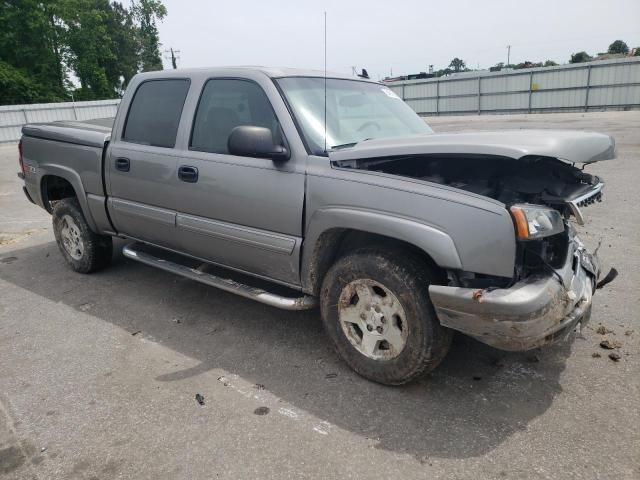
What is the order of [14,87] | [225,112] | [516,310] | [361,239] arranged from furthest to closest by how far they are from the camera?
[14,87] < [225,112] < [361,239] < [516,310]

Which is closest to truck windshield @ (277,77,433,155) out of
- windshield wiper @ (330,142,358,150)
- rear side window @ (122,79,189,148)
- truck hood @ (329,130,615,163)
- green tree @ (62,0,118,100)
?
windshield wiper @ (330,142,358,150)

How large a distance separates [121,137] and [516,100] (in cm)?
2917

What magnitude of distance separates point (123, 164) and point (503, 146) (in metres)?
3.21

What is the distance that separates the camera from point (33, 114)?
1069 inches

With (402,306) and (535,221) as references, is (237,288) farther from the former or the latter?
(535,221)

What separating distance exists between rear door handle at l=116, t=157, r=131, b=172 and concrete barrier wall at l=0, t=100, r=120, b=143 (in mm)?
25438

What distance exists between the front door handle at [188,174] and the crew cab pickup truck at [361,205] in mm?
17

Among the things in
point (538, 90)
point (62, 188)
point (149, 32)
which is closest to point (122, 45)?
point (149, 32)

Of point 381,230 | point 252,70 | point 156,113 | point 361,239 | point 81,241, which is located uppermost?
point 252,70

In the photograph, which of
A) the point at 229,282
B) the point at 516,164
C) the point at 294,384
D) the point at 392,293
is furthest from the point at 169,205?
the point at 516,164

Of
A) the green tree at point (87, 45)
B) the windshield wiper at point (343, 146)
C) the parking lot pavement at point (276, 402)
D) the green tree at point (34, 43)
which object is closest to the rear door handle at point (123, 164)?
the parking lot pavement at point (276, 402)

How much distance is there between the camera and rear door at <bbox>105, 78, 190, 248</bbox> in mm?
3998

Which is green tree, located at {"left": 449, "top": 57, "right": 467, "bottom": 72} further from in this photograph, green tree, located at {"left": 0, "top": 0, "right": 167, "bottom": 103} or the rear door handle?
the rear door handle

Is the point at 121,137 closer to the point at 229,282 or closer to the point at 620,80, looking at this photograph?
the point at 229,282
